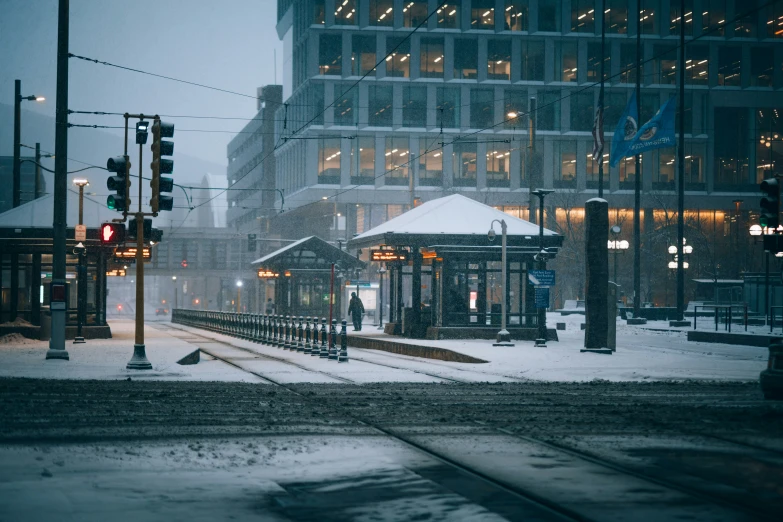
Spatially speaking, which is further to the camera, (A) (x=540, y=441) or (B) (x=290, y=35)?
(B) (x=290, y=35)

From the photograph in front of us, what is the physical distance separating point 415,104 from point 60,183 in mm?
69357

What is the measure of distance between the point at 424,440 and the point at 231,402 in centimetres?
487

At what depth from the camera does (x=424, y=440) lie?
11.6m

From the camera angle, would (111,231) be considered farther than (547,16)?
No

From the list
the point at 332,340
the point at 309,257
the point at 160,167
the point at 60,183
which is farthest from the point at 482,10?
the point at 160,167

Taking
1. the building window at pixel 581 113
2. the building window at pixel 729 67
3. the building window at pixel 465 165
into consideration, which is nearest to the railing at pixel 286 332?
the building window at pixel 465 165

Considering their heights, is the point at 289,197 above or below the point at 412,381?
above

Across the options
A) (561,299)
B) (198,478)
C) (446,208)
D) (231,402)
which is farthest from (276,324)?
(561,299)

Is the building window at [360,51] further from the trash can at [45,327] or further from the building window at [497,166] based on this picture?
the trash can at [45,327]

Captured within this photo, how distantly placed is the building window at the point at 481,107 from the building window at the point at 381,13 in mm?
10142

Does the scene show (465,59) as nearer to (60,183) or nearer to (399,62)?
(399,62)

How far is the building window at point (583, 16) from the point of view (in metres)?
92.8

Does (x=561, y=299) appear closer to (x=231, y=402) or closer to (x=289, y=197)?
(x=289, y=197)

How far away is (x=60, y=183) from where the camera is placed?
2489cm
